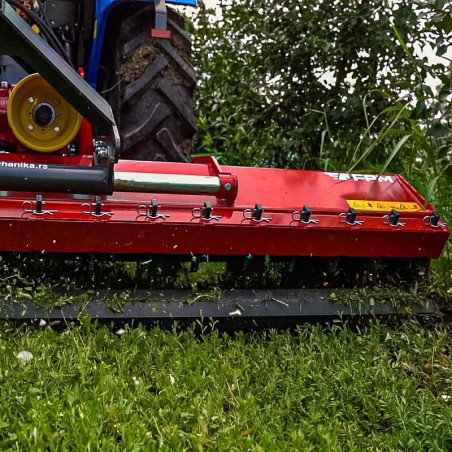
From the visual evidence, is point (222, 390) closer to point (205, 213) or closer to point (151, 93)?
point (205, 213)

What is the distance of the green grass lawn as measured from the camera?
1845 mm

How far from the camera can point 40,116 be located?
262 centimetres

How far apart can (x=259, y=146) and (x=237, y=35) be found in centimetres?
82

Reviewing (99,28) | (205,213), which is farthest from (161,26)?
(205,213)

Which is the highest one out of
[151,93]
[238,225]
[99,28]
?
[99,28]

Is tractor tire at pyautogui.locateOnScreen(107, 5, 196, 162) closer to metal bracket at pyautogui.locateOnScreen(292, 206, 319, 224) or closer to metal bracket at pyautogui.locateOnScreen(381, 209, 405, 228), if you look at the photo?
metal bracket at pyautogui.locateOnScreen(292, 206, 319, 224)

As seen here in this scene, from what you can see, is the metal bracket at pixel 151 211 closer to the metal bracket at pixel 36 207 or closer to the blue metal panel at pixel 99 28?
the metal bracket at pixel 36 207

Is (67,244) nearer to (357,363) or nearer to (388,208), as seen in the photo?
(357,363)

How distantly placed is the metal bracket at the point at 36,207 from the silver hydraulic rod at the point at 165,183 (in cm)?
24

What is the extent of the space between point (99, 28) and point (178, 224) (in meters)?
1.17

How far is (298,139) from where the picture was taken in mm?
4801

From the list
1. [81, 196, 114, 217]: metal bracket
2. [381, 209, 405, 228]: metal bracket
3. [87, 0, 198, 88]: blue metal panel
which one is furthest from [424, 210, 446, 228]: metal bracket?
[87, 0, 198, 88]: blue metal panel

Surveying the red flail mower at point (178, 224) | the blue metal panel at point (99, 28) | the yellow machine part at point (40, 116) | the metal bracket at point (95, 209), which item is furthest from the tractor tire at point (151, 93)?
the metal bracket at point (95, 209)

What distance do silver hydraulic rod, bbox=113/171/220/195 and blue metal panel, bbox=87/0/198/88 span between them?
3.06 ft
